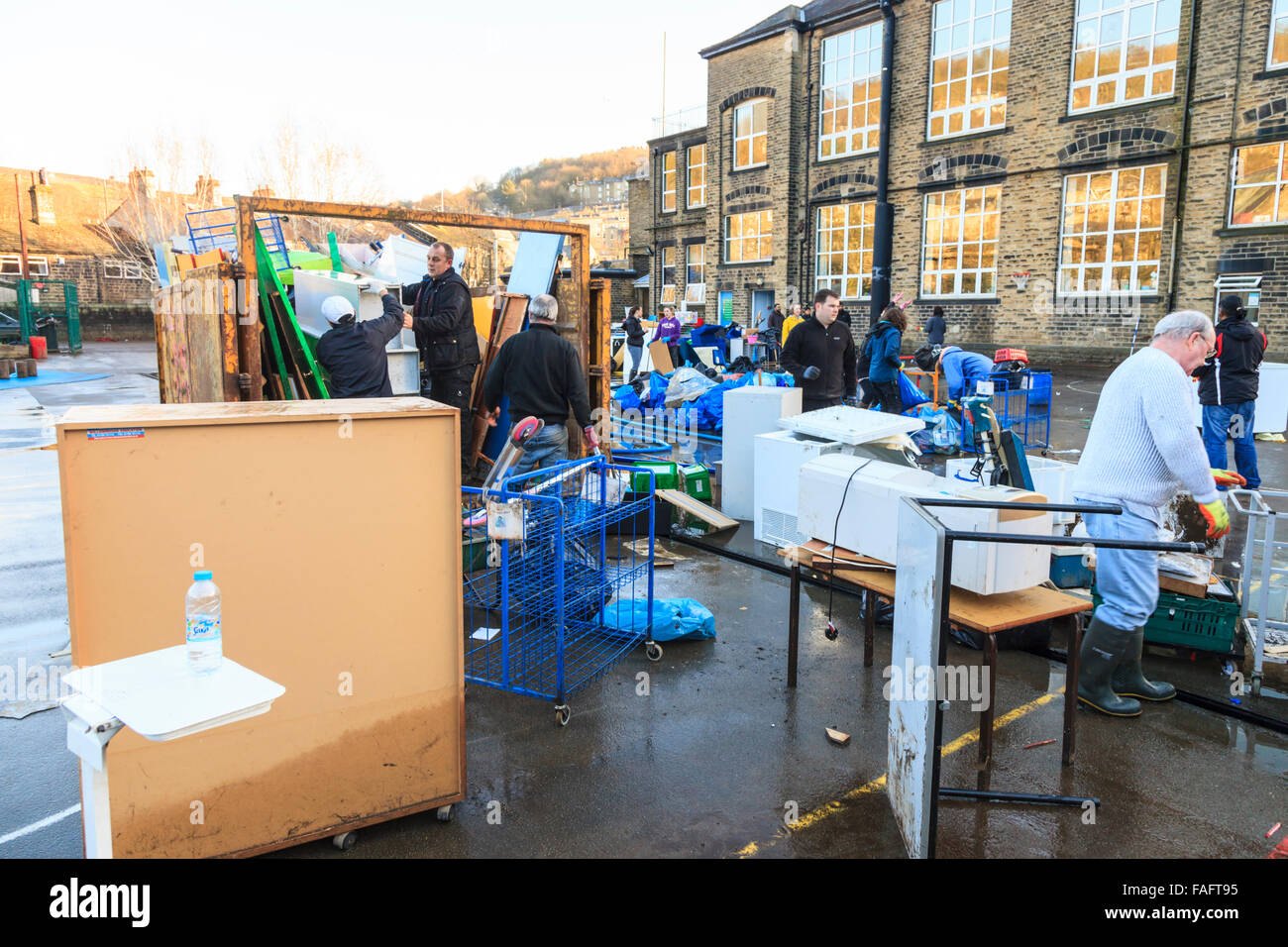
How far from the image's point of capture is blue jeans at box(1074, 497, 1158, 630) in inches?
164

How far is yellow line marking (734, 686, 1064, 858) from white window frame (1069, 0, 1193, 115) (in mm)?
19513

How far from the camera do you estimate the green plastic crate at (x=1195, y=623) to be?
493 centimetres

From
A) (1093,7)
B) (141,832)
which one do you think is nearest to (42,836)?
(141,832)

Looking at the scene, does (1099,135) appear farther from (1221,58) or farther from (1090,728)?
(1090,728)

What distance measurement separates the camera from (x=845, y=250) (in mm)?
26312

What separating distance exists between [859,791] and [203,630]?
2.70m

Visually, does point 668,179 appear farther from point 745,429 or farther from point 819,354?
point 745,429

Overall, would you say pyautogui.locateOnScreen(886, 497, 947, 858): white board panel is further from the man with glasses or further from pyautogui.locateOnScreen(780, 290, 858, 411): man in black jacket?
pyautogui.locateOnScreen(780, 290, 858, 411): man in black jacket

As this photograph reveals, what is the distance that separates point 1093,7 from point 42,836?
24.3 m

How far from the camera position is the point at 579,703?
14.8 feet

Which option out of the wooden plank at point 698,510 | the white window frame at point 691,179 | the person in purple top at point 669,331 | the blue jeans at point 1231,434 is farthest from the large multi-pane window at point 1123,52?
the wooden plank at point 698,510

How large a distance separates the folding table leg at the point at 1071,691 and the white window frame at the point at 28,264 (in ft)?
166

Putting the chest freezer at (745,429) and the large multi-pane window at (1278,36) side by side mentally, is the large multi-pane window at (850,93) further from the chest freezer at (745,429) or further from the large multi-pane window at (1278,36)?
the chest freezer at (745,429)

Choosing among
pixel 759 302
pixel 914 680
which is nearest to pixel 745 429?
pixel 914 680
